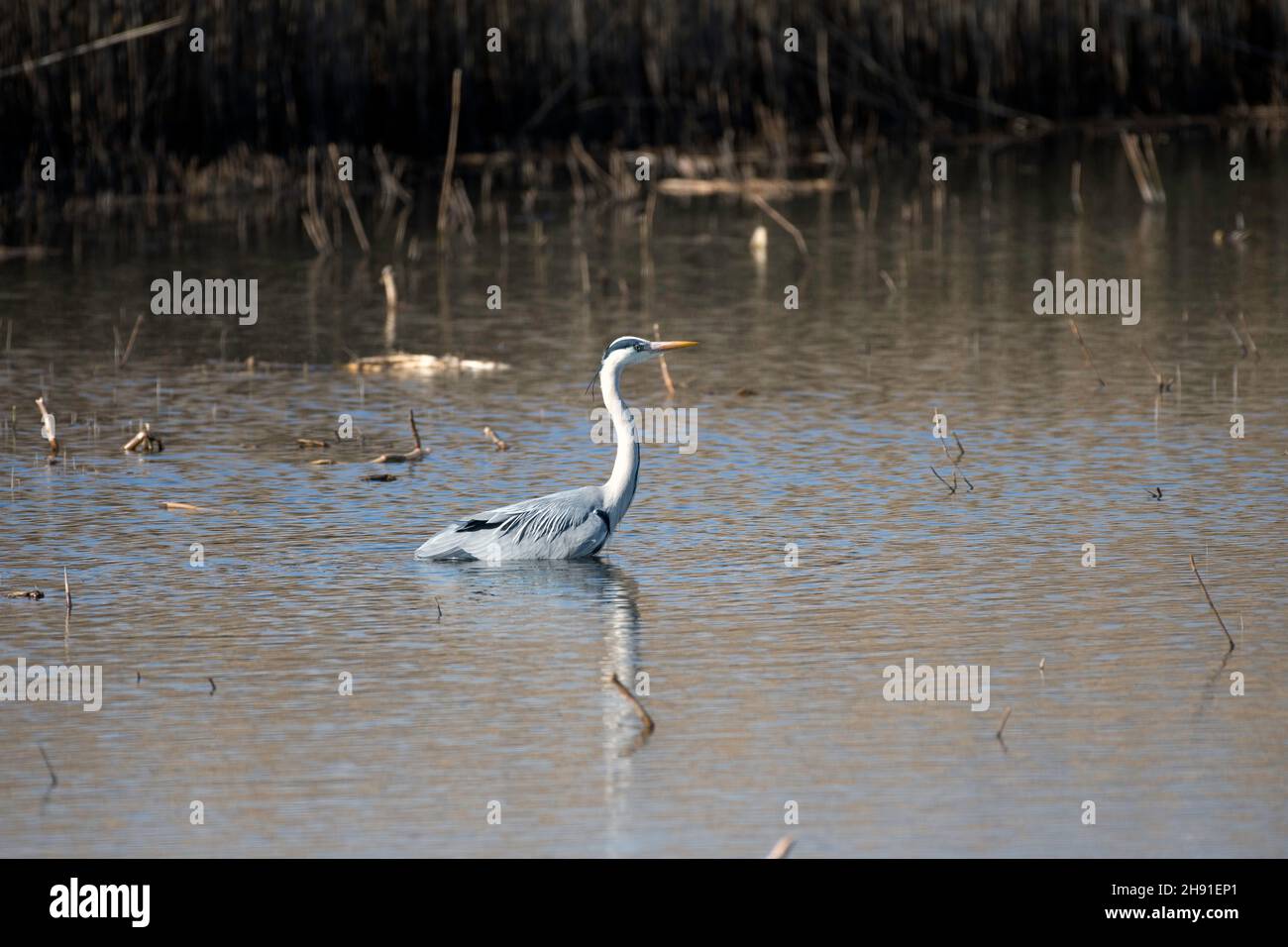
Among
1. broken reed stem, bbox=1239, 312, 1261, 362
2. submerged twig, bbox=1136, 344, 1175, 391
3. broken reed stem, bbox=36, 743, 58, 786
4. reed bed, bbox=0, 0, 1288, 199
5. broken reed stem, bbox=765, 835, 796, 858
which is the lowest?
broken reed stem, bbox=36, 743, 58, 786

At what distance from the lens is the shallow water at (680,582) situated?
250 inches

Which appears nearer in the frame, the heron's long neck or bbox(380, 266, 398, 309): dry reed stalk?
the heron's long neck

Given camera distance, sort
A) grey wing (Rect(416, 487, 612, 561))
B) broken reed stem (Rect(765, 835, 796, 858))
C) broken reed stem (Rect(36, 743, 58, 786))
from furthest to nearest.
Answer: grey wing (Rect(416, 487, 612, 561)) < broken reed stem (Rect(36, 743, 58, 786)) < broken reed stem (Rect(765, 835, 796, 858))

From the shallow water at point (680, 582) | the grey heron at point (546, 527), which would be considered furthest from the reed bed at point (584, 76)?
the grey heron at point (546, 527)

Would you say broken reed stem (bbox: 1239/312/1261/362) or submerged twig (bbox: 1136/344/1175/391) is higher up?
broken reed stem (bbox: 1239/312/1261/362)

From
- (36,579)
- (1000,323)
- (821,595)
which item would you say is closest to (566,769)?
(821,595)

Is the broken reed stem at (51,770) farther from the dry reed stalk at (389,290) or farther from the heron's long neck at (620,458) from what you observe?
the dry reed stalk at (389,290)

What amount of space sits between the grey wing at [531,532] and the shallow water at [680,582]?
0.35ft

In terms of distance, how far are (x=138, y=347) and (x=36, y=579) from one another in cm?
626

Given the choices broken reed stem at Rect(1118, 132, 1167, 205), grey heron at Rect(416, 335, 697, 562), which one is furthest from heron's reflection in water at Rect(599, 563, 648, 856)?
broken reed stem at Rect(1118, 132, 1167, 205)

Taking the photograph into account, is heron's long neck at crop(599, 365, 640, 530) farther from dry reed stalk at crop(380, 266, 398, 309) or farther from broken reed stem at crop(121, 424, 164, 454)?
dry reed stalk at crop(380, 266, 398, 309)

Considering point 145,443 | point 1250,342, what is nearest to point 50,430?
point 145,443

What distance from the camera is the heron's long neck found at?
927 centimetres

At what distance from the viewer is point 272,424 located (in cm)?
1252
